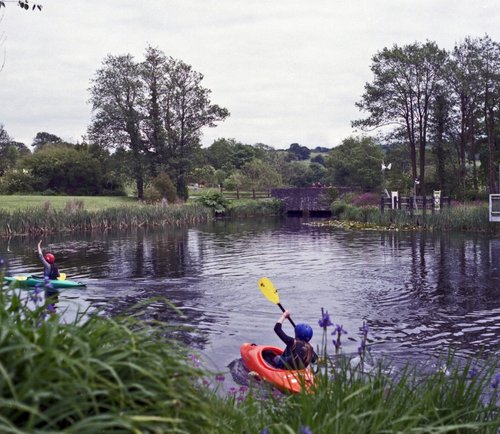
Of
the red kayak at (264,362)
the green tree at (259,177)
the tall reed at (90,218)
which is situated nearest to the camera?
the red kayak at (264,362)

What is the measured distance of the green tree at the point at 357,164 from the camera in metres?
57.5

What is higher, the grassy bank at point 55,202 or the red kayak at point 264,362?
the grassy bank at point 55,202

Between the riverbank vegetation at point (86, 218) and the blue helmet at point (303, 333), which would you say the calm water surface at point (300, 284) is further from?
the riverbank vegetation at point (86, 218)

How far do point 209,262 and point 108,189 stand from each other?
4191cm

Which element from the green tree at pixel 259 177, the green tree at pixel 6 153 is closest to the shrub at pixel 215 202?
the green tree at pixel 259 177

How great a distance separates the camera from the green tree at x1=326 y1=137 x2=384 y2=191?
5747 centimetres

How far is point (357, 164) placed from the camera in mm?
60562

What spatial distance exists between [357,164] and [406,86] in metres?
15.1

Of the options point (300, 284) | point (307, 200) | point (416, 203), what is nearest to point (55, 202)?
point (307, 200)

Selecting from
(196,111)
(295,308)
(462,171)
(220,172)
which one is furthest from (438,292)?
(220,172)

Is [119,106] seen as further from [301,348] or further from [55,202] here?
[301,348]

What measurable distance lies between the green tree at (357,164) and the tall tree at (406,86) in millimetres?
9232

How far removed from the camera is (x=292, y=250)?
23625 millimetres

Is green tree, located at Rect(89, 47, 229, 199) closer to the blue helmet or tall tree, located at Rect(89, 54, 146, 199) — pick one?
tall tree, located at Rect(89, 54, 146, 199)
